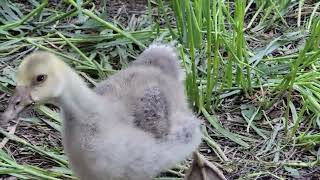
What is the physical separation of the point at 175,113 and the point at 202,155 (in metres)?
0.32

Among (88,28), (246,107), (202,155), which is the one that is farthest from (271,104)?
(88,28)

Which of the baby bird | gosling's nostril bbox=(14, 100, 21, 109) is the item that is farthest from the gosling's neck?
gosling's nostril bbox=(14, 100, 21, 109)

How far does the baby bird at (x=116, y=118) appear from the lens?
89.2 inches

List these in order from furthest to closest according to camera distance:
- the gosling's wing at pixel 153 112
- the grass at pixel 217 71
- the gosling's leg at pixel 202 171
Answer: the grass at pixel 217 71, the gosling's leg at pixel 202 171, the gosling's wing at pixel 153 112

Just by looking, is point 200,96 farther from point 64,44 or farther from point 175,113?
point 64,44

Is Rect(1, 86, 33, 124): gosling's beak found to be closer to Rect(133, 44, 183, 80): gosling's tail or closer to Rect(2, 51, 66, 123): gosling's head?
Rect(2, 51, 66, 123): gosling's head

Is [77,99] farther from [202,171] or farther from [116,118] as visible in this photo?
[202,171]

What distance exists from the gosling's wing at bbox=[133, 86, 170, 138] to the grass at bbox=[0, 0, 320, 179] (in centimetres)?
34

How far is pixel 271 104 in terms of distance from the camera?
3105mm

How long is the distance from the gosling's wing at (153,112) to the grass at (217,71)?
342 mm

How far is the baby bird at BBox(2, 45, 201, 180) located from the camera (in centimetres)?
227

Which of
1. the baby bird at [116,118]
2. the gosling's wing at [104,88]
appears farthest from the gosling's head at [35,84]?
the gosling's wing at [104,88]

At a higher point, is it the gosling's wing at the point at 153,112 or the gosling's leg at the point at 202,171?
the gosling's wing at the point at 153,112

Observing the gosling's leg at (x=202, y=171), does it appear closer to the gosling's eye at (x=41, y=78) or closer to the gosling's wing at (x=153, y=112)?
the gosling's wing at (x=153, y=112)
